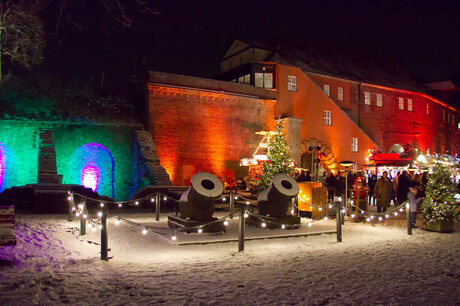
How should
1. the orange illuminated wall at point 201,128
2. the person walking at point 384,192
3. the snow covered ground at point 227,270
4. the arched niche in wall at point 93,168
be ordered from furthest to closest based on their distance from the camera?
the orange illuminated wall at point 201,128, the arched niche in wall at point 93,168, the person walking at point 384,192, the snow covered ground at point 227,270

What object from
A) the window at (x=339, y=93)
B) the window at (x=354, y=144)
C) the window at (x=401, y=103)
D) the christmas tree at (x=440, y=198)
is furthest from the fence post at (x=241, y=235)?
the window at (x=401, y=103)

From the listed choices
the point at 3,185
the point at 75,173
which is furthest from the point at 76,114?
the point at 3,185

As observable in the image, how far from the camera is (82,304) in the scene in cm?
528

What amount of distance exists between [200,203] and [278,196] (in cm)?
263

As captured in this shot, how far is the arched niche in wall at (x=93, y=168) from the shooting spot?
22719 mm

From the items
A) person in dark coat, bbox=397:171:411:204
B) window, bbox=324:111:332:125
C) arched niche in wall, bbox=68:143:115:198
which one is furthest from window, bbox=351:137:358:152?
arched niche in wall, bbox=68:143:115:198

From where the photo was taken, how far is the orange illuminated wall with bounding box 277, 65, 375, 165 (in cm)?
2955

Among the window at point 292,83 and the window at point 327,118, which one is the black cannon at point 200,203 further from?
the window at point 327,118

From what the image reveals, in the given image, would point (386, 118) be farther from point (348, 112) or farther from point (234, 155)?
point (234, 155)

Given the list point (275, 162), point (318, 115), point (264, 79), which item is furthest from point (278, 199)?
point (318, 115)

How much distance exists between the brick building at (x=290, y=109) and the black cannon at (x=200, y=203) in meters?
11.3

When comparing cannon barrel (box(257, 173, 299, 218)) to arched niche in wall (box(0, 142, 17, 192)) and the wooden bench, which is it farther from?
arched niche in wall (box(0, 142, 17, 192))

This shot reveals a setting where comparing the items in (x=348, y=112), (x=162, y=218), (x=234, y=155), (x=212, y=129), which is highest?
(x=348, y=112)

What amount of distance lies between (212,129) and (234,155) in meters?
2.39
